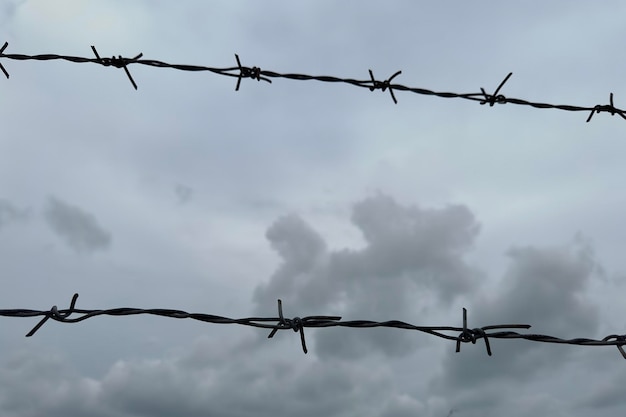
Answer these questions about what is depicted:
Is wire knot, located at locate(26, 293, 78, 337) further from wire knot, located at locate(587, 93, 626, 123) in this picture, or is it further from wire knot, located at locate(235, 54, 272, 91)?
wire knot, located at locate(587, 93, 626, 123)

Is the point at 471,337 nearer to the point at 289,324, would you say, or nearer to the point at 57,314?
the point at 289,324

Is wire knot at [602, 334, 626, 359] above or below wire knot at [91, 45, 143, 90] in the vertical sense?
below

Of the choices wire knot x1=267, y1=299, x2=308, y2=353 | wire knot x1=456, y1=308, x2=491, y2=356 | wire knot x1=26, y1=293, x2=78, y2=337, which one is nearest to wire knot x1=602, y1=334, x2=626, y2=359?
wire knot x1=456, y1=308, x2=491, y2=356

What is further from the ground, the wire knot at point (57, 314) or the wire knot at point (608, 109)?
the wire knot at point (608, 109)

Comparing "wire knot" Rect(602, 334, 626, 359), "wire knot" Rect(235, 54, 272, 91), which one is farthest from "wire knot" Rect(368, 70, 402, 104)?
"wire knot" Rect(602, 334, 626, 359)

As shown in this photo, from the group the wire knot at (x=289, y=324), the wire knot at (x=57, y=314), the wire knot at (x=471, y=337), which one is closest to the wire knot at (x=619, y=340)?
the wire knot at (x=471, y=337)

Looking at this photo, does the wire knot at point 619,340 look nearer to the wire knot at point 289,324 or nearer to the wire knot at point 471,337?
the wire knot at point 471,337

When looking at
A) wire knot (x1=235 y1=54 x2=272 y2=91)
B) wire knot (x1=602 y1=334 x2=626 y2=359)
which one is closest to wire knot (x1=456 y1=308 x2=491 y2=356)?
wire knot (x1=602 y1=334 x2=626 y2=359)

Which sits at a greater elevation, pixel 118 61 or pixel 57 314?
pixel 118 61

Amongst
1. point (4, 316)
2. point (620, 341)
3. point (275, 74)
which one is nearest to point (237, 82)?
point (275, 74)

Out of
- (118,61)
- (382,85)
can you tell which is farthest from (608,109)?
(118,61)

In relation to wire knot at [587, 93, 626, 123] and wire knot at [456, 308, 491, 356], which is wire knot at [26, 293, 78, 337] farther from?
wire knot at [587, 93, 626, 123]

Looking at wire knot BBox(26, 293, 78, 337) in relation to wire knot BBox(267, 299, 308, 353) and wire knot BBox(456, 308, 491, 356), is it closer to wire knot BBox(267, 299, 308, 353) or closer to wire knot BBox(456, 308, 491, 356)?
wire knot BBox(267, 299, 308, 353)

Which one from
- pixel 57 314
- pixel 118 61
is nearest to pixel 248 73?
pixel 118 61
